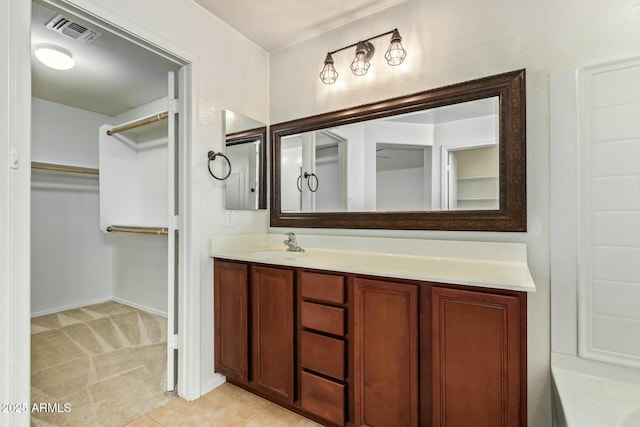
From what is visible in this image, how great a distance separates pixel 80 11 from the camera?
52.7 inches

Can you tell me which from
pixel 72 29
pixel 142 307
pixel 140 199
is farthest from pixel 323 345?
pixel 140 199

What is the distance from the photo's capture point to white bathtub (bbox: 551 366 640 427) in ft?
3.41

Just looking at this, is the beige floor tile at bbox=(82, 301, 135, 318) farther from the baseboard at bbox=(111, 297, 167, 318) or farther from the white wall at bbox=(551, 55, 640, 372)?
the white wall at bbox=(551, 55, 640, 372)

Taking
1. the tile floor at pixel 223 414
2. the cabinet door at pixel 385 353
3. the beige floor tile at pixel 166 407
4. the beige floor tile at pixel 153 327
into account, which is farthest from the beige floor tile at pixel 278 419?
the beige floor tile at pixel 153 327

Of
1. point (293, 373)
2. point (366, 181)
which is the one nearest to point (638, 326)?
point (366, 181)

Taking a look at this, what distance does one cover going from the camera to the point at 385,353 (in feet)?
4.33

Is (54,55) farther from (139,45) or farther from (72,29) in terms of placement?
(139,45)

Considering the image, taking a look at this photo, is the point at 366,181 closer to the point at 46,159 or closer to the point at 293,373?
the point at 293,373

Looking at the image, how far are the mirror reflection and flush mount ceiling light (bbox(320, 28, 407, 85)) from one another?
33 centimetres

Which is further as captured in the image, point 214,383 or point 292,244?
point 292,244

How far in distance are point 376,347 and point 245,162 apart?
5.09ft

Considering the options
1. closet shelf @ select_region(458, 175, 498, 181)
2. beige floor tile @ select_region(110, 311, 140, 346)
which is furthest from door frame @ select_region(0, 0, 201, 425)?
closet shelf @ select_region(458, 175, 498, 181)

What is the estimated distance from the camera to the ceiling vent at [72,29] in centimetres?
191
